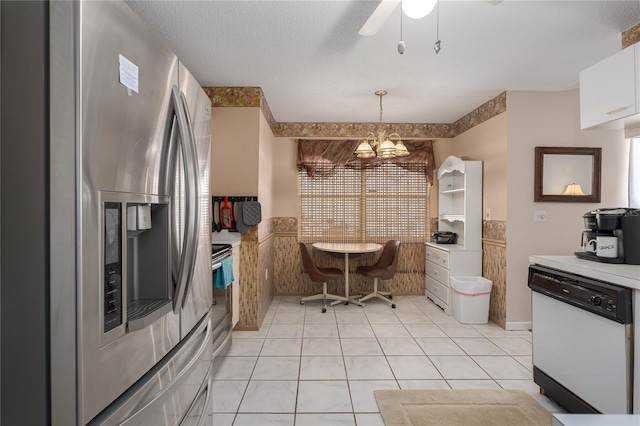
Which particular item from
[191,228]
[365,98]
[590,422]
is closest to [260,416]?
[191,228]

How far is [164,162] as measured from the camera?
1.01 m

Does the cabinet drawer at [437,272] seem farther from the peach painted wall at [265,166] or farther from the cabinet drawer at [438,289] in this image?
the peach painted wall at [265,166]

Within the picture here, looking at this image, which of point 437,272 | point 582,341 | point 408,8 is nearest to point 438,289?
point 437,272

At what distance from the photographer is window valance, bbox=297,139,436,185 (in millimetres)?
4906

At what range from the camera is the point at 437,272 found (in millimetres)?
4438

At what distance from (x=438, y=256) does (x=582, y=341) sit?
8.40 feet

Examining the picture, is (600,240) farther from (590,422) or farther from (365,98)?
(365,98)

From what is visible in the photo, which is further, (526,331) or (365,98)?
(365,98)

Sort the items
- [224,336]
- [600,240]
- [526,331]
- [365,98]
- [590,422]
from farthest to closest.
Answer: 1. [365,98]
2. [526,331]
3. [224,336]
4. [600,240]
5. [590,422]

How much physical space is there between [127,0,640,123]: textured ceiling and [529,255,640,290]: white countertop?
1530 millimetres

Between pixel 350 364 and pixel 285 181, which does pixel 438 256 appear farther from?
pixel 285 181

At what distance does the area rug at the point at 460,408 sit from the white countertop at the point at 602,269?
3.06 feet

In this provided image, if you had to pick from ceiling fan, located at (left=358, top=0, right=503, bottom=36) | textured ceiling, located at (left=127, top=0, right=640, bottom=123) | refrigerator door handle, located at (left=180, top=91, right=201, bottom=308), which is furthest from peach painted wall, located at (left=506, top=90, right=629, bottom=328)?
refrigerator door handle, located at (left=180, top=91, right=201, bottom=308)

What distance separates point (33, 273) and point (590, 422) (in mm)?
1180
